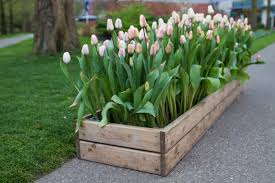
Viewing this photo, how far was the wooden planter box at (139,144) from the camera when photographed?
3361 mm

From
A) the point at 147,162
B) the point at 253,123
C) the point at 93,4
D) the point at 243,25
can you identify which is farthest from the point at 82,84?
the point at 93,4

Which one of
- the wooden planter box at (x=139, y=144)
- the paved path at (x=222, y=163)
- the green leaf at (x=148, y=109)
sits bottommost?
the paved path at (x=222, y=163)

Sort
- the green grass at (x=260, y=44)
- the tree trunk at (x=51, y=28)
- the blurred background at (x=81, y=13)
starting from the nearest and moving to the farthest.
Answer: the tree trunk at (x=51, y=28), the blurred background at (x=81, y=13), the green grass at (x=260, y=44)

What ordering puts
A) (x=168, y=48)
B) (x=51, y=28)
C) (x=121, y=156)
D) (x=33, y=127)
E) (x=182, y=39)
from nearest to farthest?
(x=121, y=156)
(x=168, y=48)
(x=182, y=39)
(x=33, y=127)
(x=51, y=28)

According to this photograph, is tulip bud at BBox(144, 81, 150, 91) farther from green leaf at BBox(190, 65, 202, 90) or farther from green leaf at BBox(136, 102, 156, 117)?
green leaf at BBox(190, 65, 202, 90)

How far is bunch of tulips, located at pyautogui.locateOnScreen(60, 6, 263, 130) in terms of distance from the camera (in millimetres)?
3547

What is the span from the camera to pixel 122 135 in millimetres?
3494

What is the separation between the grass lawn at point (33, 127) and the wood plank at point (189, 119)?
1.04m

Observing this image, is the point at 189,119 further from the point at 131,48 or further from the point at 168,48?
the point at 131,48

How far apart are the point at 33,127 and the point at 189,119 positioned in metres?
1.82

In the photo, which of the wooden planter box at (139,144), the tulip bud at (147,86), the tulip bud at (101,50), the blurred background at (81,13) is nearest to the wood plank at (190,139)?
the wooden planter box at (139,144)

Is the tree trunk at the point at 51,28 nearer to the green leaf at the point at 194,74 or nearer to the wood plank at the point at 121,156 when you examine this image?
the green leaf at the point at 194,74

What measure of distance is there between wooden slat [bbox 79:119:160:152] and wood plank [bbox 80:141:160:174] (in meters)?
0.05

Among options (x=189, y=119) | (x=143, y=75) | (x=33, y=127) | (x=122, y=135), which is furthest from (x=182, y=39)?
(x=33, y=127)
